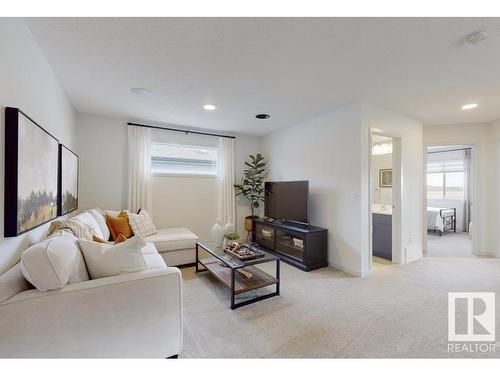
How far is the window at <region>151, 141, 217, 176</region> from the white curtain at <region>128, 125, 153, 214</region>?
0.62 ft

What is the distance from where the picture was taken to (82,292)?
1.31 metres

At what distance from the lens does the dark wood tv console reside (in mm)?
3299

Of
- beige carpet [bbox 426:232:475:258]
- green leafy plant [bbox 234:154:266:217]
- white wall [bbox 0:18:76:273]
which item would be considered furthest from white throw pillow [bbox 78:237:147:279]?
beige carpet [bbox 426:232:475:258]

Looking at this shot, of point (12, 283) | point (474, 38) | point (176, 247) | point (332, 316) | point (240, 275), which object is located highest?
point (474, 38)

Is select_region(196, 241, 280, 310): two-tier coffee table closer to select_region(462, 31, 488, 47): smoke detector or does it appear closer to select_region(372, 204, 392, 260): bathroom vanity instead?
select_region(372, 204, 392, 260): bathroom vanity

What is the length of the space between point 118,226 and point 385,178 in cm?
509

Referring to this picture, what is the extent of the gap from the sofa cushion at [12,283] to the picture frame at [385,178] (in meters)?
5.53

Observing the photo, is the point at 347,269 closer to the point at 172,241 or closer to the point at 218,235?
the point at 218,235

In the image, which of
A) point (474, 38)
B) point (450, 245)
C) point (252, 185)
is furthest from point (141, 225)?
point (450, 245)

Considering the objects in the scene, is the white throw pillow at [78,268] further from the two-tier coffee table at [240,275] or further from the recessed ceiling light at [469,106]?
the recessed ceiling light at [469,106]

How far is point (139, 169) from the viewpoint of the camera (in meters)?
3.93

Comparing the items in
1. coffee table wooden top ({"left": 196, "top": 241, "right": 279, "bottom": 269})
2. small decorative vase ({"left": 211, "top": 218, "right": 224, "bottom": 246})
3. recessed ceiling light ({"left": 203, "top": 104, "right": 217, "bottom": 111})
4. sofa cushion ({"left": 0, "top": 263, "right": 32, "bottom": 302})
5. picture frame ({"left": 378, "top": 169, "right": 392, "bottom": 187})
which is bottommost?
coffee table wooden top ({"left": 196, "top": 241, "right": 279, "bottom": 269})
